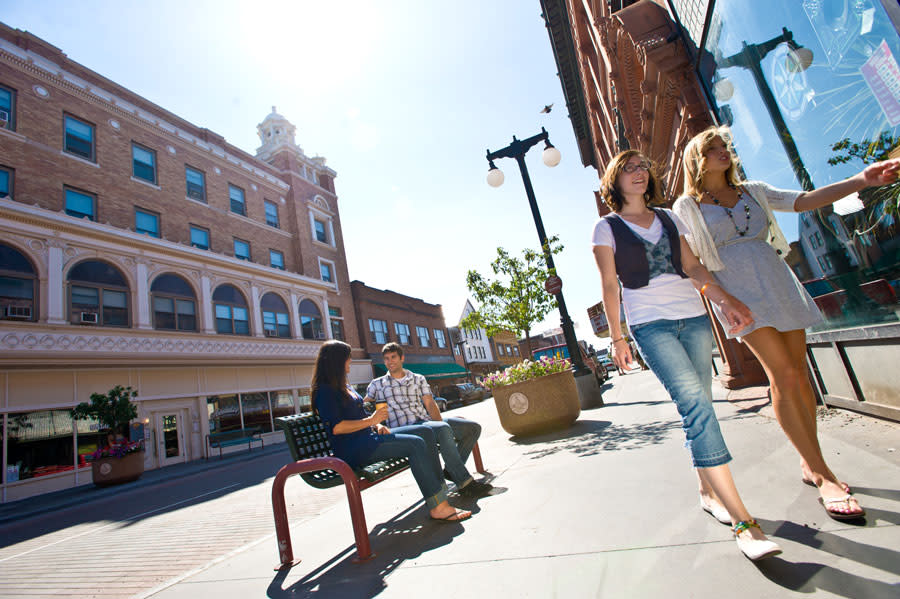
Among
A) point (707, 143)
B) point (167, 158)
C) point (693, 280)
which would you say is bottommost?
point (693, 280)

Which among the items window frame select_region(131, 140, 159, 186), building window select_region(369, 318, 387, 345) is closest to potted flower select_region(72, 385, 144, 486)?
window frame select_region(131, 140, 159, 186)

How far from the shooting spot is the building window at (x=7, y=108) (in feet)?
48.5

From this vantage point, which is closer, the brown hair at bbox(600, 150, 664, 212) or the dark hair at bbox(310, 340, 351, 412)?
the brown hair at bbox(600, 150, 664, 212)

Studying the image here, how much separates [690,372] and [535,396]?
12.3 ft

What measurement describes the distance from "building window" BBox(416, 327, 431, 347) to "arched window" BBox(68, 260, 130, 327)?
23.9m

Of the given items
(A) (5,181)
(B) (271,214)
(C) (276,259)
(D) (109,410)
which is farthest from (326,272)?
(D) (109,410)

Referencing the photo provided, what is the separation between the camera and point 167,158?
806 inches

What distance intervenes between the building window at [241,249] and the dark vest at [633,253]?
78.1ft

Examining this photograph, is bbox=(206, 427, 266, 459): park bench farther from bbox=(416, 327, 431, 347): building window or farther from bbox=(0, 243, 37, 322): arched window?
bbox=(416, 327, 431, 347): building window

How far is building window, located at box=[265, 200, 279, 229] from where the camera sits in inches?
1024

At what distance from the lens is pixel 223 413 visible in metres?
19.0

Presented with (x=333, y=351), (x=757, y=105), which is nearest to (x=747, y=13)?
(x=757, y=105)

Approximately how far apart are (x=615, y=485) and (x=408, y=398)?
1.88m

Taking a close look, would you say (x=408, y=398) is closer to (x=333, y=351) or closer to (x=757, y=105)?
(x=333, y=351)
